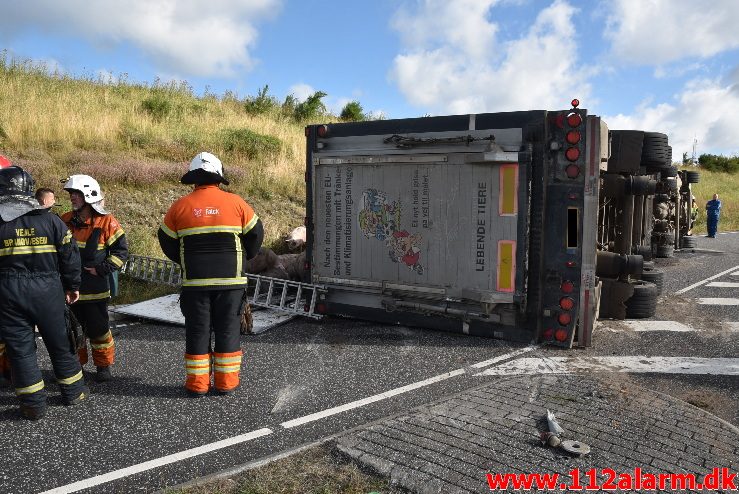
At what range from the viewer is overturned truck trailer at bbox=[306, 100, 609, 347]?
5457 millimetres

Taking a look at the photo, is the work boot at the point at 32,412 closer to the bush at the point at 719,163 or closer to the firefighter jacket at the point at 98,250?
the firefighter jacket at the point at 98,250

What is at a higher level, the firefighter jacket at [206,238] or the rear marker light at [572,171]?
the rear marker light at [572,171]

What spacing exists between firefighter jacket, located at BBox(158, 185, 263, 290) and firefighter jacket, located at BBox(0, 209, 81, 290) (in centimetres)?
69

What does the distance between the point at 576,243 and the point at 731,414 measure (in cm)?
194

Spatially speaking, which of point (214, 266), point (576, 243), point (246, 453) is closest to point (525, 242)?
point (576, 243)

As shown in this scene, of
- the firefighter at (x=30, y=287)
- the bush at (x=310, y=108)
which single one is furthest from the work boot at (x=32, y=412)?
the bush at (x=310, y=108)

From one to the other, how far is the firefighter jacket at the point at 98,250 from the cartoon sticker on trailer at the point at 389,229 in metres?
2.58

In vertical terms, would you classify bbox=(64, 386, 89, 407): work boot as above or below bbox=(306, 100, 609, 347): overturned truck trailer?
below

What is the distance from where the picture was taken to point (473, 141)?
5645 mm

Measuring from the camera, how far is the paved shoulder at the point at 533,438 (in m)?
3.17

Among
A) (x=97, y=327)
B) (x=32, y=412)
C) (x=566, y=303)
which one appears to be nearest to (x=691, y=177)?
(x=566, y=303)

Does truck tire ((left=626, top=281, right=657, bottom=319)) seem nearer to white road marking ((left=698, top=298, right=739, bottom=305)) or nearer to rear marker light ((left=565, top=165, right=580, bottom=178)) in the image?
white road marking ((left=698, top=298, right=739, bottom=305))

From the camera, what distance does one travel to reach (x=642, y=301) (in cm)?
691

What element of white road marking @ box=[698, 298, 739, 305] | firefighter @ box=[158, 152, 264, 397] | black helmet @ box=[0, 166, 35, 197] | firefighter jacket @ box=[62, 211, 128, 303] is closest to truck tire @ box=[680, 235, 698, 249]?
white road marking @ box=[698, 298, 739, 305]
